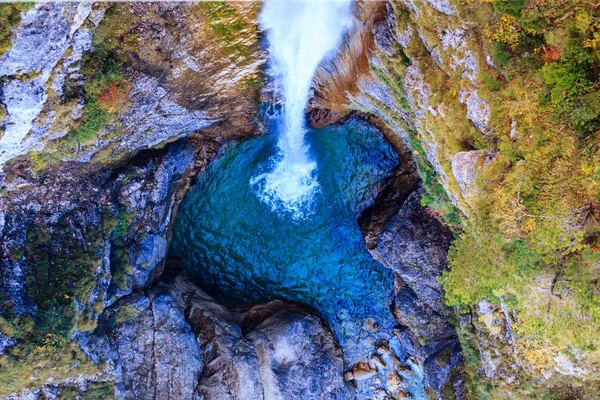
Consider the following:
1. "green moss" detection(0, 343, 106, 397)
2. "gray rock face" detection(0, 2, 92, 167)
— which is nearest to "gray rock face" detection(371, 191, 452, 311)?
"green moss" detection(0, 343, 106, 397)

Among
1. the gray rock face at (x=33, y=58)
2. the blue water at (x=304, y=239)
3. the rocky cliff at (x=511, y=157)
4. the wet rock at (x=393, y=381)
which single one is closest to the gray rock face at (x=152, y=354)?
the blue water at (x=304, y=239)

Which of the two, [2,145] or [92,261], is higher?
[2,145]

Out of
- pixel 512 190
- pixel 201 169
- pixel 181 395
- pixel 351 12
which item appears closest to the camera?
pixel 512 190

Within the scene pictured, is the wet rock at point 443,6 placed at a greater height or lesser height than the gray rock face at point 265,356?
greater

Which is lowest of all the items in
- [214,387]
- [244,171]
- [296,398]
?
[296,398]

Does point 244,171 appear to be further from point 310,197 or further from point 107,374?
point 107,374

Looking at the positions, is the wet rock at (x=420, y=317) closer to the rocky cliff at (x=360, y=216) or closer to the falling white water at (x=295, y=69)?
the rocky cliff at (x=360, y=216)

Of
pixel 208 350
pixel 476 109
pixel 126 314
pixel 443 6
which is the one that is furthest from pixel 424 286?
pixel 126 314

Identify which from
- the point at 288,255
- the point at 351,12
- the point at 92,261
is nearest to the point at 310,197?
the point at 288,255
